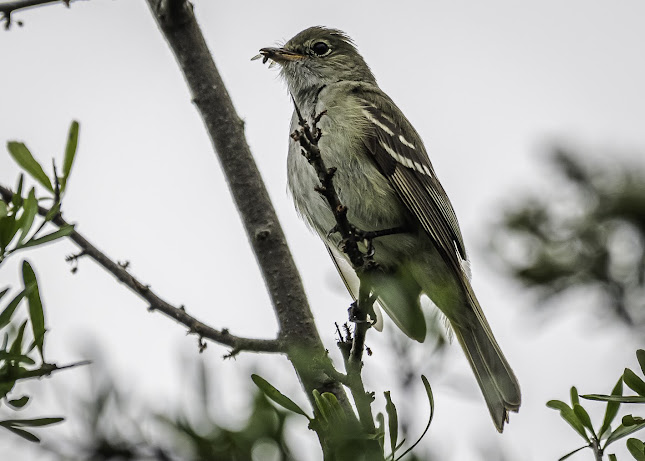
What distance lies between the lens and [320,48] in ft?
22.2

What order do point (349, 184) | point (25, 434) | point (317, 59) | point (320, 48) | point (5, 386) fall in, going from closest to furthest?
point (25, 434) < point (5, 386) < point (349, 184) < point (317, 59) < point (320, 48)

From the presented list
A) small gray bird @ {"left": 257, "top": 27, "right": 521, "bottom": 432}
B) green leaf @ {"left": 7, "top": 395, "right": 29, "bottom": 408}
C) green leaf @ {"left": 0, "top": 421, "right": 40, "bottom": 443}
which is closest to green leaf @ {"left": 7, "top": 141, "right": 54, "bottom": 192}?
green leaf @ {"left": 7, "top": 395, "right": 29, "bottom": 408}

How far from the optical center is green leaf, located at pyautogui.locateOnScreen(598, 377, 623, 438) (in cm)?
277

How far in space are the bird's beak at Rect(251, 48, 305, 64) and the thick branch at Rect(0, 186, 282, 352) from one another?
2.92m

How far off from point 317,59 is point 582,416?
4.40m

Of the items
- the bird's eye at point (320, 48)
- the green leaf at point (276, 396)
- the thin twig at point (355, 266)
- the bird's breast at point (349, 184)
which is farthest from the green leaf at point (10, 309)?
the bird's eye at point (320, 48)

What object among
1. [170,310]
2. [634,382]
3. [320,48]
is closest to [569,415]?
[634,382]

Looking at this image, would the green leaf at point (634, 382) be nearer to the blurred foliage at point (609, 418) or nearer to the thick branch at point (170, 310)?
the blurred foliage at point (609, 418)

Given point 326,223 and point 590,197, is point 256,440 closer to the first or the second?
point 590,197

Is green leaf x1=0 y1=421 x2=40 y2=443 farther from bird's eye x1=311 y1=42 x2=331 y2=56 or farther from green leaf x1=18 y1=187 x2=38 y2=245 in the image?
bird's eye x1=311 y1=42 x2=331 y2=56

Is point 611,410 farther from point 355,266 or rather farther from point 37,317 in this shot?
point 37,317

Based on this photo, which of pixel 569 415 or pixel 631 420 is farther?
pixel 569 415

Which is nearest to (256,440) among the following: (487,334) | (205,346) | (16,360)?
(16,360)

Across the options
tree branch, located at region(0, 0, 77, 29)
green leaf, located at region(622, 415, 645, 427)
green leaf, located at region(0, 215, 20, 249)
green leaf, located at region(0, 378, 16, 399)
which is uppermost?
tree branch, located at region(0, 0, 77, 29)
